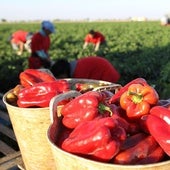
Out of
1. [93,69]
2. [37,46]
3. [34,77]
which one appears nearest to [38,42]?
[37,46]

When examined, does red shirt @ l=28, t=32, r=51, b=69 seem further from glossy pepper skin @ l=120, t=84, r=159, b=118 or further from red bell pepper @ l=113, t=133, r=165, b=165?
red bell pepper @ l=113, t=133, r=165, b=165

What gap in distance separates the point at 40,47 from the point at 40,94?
15.5 feet

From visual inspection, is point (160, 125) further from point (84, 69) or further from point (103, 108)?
point (84, 69)

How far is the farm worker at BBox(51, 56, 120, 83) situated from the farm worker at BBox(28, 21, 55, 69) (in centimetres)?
212

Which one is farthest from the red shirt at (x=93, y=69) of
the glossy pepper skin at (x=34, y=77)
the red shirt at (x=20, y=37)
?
→ the red shirt at (x=20, y=37)

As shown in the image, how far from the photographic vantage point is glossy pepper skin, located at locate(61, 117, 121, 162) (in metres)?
1.71

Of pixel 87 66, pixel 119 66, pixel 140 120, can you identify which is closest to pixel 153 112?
pixel 140 120

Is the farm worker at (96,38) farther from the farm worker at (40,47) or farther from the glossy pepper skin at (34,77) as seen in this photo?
the glossy pepper skin at (34,77)

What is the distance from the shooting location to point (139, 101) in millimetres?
2033

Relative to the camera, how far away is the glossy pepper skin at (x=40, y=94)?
2.62 metres

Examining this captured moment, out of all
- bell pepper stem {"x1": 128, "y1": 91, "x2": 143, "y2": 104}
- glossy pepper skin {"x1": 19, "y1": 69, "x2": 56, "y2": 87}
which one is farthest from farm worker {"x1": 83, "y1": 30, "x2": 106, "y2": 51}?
A: bell pepper stem {"x1": 128, "y1": 91, "x2": 143, "y2": 104}

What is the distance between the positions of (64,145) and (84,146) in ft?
0.42

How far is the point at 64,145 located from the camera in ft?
6.03

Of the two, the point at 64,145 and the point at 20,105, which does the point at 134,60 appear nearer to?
the point at 20,105
